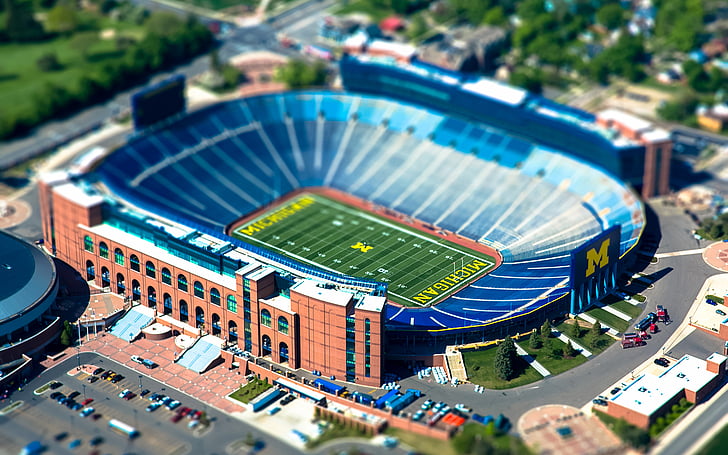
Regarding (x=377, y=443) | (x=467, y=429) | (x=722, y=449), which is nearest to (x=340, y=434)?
(x=377, y=443)

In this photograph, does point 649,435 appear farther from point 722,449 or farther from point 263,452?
point 263,452

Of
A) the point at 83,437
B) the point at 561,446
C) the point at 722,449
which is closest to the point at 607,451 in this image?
the point at 561,446

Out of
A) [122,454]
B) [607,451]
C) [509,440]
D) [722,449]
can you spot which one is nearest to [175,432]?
[122,454]

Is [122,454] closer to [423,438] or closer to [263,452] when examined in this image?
[263,452]

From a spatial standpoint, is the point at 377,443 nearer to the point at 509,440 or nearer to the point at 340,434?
the point at 340,434

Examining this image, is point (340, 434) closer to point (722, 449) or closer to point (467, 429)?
point (467, 429)

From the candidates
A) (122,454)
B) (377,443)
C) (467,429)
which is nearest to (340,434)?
(377,443)
